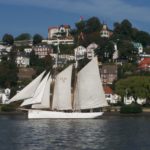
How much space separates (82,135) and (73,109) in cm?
2999

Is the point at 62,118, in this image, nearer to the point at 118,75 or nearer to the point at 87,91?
the point at 87,91

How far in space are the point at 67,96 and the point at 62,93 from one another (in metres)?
0.74

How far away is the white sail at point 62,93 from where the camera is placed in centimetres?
8519

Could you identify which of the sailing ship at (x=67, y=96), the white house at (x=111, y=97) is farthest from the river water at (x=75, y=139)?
the white house at (x=111, y=97)

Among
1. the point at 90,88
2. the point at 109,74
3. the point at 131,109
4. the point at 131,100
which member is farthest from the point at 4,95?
the point at 90,88

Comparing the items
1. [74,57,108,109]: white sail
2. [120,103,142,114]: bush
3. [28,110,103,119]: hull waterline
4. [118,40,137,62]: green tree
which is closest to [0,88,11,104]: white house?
[120,103,142,114]: bush

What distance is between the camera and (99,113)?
8712cm

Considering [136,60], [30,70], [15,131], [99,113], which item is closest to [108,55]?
[136,60]

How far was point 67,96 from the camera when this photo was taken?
280 ft

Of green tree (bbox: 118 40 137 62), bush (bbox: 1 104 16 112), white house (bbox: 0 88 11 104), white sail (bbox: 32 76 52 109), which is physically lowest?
bush (bbox: 1 104 16 112)

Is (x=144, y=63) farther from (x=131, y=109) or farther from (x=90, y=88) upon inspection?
(x=90, y=88)

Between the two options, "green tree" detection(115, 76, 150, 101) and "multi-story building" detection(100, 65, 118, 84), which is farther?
"multi-story building" detection(100, 65, 118, 84)

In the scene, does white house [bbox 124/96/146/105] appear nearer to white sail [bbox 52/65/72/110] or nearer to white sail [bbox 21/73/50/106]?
white sail [bbox 52/65/72/110]

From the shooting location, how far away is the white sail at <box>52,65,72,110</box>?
8519cm
